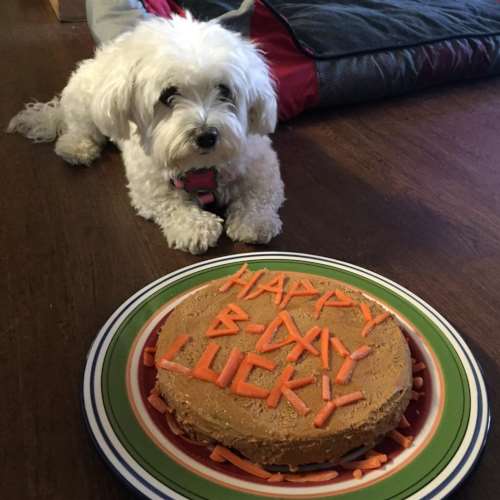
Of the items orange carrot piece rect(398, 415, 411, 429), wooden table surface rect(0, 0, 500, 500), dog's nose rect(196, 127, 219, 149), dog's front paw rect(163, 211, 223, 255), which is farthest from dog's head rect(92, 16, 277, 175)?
orange carrot piece rect(398, 415, 411, 429)

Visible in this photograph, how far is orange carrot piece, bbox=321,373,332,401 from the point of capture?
2.77ft

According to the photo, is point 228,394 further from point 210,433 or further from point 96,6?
point 96,6

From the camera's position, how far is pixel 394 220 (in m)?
1.59

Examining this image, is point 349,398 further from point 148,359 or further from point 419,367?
point 148,359

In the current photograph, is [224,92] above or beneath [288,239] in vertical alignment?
above

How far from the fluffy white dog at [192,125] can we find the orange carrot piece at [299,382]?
0.63 m

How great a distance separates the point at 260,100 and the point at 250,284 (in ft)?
2.10

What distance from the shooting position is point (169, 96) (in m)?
1.36

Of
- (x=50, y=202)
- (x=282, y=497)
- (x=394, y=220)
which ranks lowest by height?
(x=50, y=202)

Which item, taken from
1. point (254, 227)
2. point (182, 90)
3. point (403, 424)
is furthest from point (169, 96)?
point (403, 424)

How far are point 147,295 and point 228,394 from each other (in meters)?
0.32

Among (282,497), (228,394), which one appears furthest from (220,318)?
(282,497)

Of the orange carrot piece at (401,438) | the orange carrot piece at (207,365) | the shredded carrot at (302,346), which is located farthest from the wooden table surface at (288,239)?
the shredded carrot at (302,346)

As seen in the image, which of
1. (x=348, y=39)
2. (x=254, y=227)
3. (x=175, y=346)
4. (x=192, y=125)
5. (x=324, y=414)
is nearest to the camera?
(x=324, y=414)
